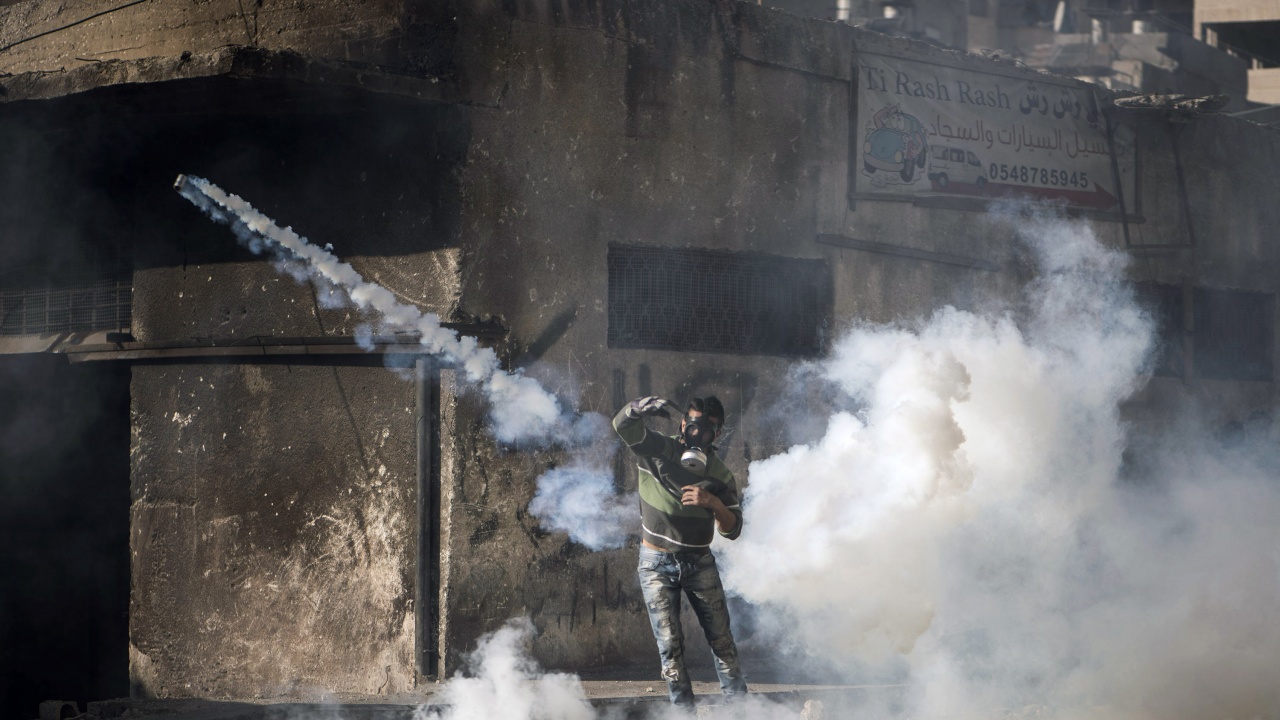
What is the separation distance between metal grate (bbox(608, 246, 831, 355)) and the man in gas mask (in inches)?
78.1

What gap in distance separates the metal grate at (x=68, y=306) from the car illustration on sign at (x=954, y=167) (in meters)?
6.37

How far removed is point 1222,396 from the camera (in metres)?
12.9

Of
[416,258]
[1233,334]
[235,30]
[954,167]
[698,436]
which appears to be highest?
[235,30]

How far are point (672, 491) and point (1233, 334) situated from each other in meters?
8.05

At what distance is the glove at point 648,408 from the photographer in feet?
23.7

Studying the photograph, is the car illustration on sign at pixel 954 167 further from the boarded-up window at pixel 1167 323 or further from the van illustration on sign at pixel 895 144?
the boarded-up window at pixel 1167 323

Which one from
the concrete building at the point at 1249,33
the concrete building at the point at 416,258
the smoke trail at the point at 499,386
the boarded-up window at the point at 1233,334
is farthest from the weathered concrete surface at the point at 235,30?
the concrete building at the point at 1249,33

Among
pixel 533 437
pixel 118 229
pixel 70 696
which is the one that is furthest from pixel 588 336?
pixel 70 696

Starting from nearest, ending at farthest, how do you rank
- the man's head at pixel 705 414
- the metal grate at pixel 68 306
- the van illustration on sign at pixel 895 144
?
1. the man's head at pixel 705 414
2. the metal grate at pixel 68 306
3. the van illustration on sign at pixel 895 144

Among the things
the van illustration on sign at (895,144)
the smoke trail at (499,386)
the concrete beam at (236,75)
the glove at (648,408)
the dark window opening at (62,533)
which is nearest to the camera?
the glove at (648,408)

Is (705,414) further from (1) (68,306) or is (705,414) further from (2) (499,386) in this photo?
(1) (68,306)

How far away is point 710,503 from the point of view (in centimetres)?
739

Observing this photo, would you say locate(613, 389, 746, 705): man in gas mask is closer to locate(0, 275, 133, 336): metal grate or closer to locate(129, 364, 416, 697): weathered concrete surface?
locate(129, 364, 416, 697): weathered concrete surface

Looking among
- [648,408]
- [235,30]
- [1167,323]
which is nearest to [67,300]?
[235,30]
